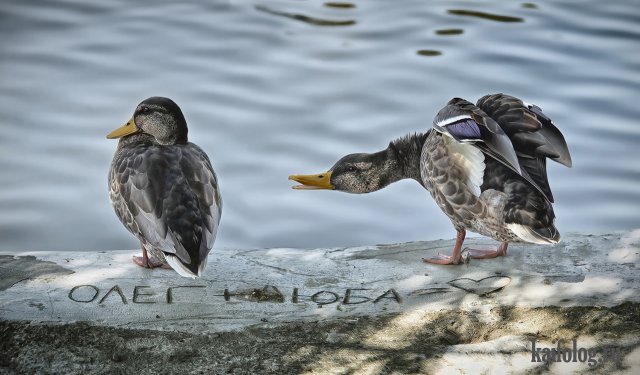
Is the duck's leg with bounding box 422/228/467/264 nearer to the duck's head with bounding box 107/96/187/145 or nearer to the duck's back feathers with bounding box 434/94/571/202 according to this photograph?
the duck's back feathers with bounding box 434/94/571/202

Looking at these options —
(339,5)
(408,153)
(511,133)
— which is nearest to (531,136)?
(511,133)

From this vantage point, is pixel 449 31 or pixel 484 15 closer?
pixel 449 31

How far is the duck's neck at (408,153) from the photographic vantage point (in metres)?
5.88

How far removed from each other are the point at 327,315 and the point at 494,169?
102 centimetres

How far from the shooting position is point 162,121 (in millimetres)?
5465

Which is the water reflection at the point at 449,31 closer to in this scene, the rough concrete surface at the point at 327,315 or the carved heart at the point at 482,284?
the rough concrete surface at the point at 327,315

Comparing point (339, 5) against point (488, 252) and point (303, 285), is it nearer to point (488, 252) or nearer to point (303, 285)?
point (488, 252)

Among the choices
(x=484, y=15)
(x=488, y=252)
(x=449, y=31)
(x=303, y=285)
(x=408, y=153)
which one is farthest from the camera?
(x=484, y=15)

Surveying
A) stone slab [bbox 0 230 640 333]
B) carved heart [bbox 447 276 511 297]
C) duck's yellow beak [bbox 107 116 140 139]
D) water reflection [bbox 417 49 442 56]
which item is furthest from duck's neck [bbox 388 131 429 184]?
water reflection [bbox 417 49 442 56]

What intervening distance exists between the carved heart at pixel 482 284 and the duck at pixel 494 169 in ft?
0.61

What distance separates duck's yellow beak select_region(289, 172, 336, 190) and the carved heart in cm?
117

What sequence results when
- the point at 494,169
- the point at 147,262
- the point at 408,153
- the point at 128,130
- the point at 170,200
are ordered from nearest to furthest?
the point at 170,200
the point at 494,169
the point at 147,262
the point at 128,130
the point at 408,153

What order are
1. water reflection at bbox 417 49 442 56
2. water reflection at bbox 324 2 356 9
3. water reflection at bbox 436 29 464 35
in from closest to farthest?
water reflection at bbox 417 49 442 56
water reflection at bbox 436 29 464 35
water reflection at bbox 324 2 356 9

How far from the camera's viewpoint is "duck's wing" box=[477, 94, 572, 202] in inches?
198
